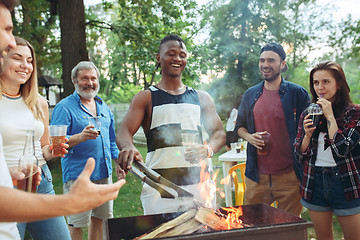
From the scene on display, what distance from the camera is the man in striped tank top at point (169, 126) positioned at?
8.50 feet

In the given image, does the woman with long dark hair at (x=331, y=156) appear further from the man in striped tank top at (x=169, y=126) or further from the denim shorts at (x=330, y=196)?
the man in striped tank top at (x=169, y=126)

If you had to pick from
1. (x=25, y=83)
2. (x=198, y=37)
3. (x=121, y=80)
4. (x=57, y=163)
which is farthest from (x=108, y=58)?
(x=25, y=83)

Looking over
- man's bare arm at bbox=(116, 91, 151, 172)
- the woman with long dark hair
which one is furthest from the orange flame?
man's bare arm at bbox=(116, 91, 151, 172)

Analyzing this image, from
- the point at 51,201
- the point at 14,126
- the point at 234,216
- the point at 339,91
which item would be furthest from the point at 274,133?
the point at 51,201

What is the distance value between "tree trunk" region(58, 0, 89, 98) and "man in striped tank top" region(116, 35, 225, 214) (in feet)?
16.5

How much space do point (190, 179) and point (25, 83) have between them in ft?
5.60

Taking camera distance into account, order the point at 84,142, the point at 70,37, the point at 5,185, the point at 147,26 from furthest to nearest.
Answer: the point at 147,26 → the point at 70,37 → the point at 84,142 → the point at 5,185

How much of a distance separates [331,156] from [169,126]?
1.52m

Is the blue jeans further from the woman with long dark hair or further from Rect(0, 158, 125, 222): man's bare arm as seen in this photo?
the woman with long dark hair

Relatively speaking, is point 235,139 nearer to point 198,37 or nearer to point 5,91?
point 5,91

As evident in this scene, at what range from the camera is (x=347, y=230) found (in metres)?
2.58

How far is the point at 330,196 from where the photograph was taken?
2.62 m

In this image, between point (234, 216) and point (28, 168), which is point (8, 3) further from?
point (234, 216)

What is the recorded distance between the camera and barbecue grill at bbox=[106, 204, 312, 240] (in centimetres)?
176
